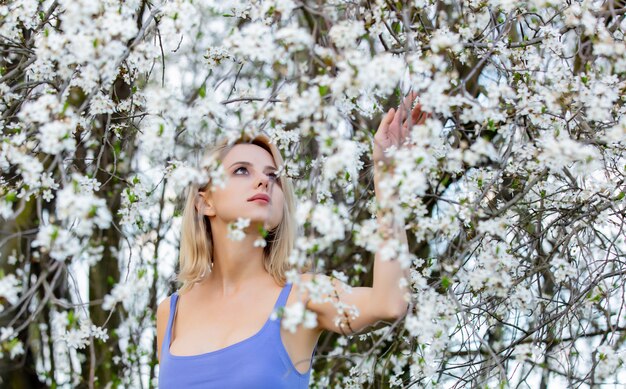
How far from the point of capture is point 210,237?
291 cm

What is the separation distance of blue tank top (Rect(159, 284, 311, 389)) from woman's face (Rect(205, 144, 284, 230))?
259mm

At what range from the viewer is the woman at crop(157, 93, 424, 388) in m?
2.43

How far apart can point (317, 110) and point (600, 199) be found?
1203 mm

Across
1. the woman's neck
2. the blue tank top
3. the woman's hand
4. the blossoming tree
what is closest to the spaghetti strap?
the blue tank top

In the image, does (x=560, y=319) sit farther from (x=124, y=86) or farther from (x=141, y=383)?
(x=141, y=383)

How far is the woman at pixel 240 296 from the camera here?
243 centimetres

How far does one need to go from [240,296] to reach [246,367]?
32 cm

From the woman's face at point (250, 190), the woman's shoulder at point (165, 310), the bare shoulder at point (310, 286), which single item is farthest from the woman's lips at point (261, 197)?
the bare shoulder at point (310, 286)

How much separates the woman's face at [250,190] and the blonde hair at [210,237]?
4 cm

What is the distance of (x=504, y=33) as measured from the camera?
2.47 m

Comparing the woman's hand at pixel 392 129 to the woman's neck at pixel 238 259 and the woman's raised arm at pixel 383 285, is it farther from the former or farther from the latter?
the woman's neck at pixel 238 259

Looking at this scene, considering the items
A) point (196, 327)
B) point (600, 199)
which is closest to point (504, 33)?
point (600, 199)

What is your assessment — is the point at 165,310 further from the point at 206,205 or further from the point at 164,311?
the point at 206,205

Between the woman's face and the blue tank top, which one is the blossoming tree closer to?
the woman's face
